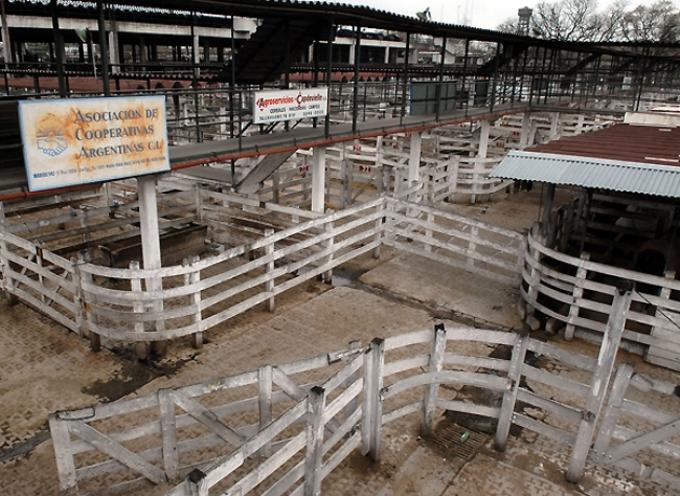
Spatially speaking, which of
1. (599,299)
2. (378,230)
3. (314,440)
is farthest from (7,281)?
(599,299)

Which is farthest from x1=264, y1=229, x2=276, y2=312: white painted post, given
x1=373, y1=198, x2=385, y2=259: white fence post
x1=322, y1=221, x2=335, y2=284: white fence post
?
x1=373, y1=198, x2=385, y2=259: white fence post

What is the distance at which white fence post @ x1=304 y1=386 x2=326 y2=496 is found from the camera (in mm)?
4715

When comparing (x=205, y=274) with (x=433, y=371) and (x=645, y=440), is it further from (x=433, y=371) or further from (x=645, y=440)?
(x=645, y=440)

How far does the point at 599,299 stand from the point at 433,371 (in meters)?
5.64

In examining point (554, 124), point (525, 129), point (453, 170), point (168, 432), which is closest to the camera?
point (168, 432)

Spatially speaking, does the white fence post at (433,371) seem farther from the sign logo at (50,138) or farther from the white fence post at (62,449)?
the sign logo at (50,138)

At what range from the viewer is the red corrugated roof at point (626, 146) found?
31.9 feet

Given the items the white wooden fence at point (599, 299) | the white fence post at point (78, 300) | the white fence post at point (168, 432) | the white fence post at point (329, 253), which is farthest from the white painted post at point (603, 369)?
the white fence post at point (78, 300)

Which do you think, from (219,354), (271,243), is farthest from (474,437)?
(271,243)

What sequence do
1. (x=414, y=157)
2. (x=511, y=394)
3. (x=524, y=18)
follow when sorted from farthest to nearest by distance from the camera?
(x=524, y=18) → (x=414, y=157) → (x=511, y=394)

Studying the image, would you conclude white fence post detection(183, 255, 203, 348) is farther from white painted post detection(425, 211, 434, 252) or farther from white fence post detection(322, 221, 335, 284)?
white painted post detection(425, 211, 434, 252)

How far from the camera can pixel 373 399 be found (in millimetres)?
5855

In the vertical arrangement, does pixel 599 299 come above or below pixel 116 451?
below

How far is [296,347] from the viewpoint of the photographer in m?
8.63
